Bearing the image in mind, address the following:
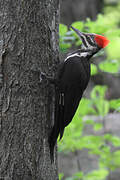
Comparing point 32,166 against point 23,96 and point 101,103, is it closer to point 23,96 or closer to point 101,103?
point 23,96

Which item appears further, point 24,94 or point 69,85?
point 69,85

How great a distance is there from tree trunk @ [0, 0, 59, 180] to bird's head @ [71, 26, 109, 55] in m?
0.61

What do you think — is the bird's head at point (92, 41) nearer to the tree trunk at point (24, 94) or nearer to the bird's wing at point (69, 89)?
the bird's wing at point (69, 89)

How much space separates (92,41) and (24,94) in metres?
0.99

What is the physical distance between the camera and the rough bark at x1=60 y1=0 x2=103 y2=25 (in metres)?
6.63

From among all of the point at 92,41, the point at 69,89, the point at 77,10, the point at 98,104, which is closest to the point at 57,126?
the point at 69,89

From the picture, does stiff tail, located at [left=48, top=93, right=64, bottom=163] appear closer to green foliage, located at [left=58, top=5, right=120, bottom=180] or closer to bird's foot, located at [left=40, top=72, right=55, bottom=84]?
bird's foot, located at [left=40, top=72, right=55, bottom=84]

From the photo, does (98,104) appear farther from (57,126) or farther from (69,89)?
(57,126)

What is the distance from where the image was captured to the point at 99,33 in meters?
2.50

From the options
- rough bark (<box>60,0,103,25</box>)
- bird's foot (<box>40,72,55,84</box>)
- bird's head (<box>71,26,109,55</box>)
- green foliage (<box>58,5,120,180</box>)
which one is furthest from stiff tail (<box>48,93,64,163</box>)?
rough bark (<box>60,0,103,25</box>)

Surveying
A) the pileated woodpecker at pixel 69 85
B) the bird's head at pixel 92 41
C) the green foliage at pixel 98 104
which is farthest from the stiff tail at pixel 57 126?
the bird's head at pixel 92 41

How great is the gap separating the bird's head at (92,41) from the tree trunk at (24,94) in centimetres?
61

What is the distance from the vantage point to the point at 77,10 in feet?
22.2

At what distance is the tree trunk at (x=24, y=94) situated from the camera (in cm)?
164
